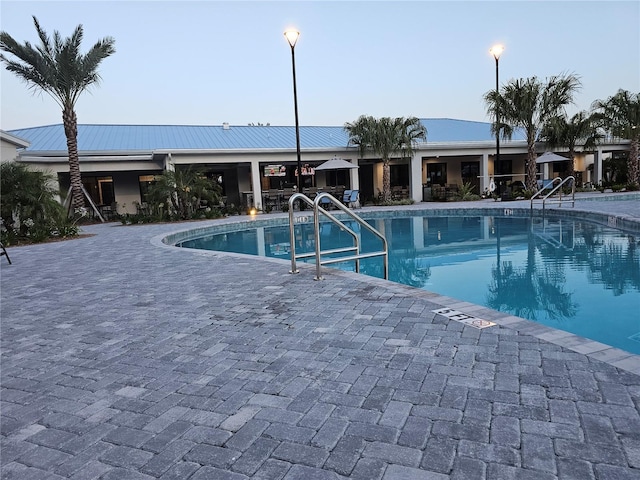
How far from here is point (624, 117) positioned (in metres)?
21.6

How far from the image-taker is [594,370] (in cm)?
265

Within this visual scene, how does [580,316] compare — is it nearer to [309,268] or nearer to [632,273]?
[632,273]

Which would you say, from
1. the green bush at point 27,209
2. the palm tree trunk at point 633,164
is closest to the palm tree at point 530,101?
the palm tree trunk at point 633,164

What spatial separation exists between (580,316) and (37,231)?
13.6 m

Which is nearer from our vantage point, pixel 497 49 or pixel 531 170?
pixel 497 49

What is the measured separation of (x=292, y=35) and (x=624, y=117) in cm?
1737

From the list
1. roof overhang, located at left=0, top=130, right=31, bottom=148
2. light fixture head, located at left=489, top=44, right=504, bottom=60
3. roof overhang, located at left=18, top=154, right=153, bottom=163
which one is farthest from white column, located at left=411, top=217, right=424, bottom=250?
roof overhang, located at left=0, top=130, right=31, bottom=148

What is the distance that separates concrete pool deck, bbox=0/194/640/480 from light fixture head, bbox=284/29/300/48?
13.7 m

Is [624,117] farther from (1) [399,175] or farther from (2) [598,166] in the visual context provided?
(1) [399,175]

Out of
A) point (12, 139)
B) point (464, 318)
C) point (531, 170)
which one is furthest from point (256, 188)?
point (464, 318)

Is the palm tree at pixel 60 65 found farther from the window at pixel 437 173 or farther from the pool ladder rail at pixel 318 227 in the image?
the window at pixel 437 173

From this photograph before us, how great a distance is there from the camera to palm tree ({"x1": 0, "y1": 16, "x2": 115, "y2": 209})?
15422 mm

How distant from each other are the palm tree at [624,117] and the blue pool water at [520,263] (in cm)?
1176

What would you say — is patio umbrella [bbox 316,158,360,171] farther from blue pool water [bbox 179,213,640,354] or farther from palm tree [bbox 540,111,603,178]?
palm tree [bbox 540,111,603,178]
